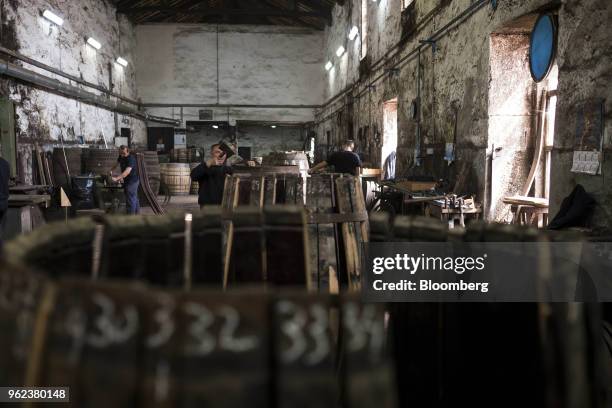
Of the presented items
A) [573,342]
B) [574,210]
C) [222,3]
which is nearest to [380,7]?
[574,210]

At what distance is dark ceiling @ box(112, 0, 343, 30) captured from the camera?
67.4ft

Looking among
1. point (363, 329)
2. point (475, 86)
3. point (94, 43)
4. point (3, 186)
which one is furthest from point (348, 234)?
point (94, 43)

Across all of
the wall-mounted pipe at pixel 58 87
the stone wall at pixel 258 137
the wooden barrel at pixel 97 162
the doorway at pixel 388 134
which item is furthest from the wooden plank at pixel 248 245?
the stone wall at pixel 258 137

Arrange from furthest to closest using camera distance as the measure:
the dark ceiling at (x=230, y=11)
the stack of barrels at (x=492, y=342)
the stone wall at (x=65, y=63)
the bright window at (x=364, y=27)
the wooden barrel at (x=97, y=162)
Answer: the dark ceiling at (x=230, y=11)
the bright window at (x=364, y=27)
the wooden barrel at (x=97, y=162)
the stone wall at (x=65, y=63)
the stack of barrels at (x=492, y=342)

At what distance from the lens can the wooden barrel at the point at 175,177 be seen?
15.4 metres

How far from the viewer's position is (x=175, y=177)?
15445 millimetres

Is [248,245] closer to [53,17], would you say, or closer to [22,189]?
[22,189]

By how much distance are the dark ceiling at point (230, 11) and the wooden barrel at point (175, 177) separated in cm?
841

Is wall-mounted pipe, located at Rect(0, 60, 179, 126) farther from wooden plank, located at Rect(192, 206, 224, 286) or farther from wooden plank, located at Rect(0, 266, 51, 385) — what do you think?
wooden plank, located at Rect(0, 266, 51, 385)

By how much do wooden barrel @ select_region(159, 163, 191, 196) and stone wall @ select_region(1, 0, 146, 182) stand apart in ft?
8.74

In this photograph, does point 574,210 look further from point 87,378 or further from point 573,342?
point 87,378

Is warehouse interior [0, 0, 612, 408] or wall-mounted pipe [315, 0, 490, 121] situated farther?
wall-mounted pipe [315, 0, 490, 121]

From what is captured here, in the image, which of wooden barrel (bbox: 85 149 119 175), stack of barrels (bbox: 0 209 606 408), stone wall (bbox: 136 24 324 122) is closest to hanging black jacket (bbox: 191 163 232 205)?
stack of barrels (bbox: 0 209 606 408)

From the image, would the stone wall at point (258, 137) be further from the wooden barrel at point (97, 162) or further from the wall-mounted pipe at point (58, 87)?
the wooden barrel at point (97, 162)
